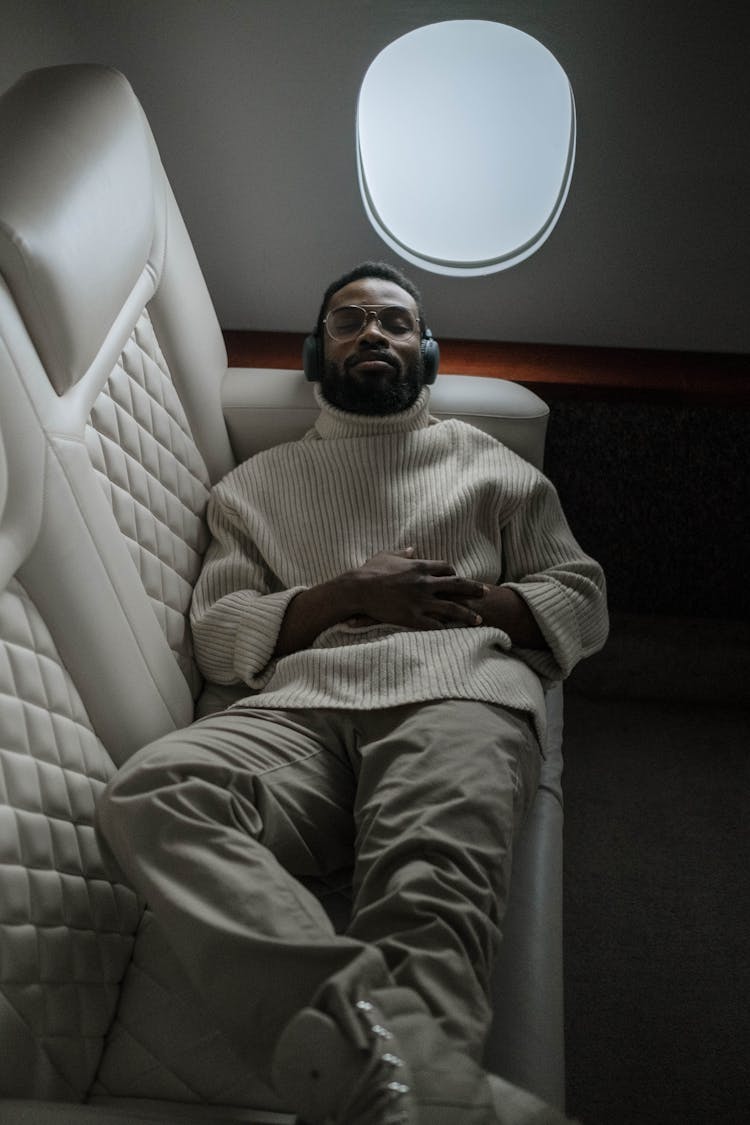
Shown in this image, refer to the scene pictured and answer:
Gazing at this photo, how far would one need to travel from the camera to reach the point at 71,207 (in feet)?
3.82

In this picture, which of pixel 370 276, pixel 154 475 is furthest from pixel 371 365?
pixel 154 475

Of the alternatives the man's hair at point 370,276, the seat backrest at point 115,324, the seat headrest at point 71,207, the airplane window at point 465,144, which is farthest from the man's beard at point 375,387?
the airplane window at point 465,144

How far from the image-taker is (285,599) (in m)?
1.47

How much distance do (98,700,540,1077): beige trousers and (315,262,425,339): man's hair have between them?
0.74 m

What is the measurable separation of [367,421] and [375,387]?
56 millimetres

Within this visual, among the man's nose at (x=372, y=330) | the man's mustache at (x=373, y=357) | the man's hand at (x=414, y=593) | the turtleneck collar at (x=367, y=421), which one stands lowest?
the man's hand at (x=414, y=593)

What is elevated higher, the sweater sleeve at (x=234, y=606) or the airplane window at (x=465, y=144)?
the airplane window at (x=465, y=144)

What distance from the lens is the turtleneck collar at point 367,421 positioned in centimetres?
162

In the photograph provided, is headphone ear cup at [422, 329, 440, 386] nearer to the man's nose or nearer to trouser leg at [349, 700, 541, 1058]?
the man's nose

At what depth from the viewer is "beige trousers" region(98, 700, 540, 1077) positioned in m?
0.98

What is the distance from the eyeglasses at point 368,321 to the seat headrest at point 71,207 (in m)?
0.37

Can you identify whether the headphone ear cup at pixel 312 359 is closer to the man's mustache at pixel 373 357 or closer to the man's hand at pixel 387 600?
the man's mustache at pixel 373 357

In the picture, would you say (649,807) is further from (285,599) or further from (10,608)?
(10,608)

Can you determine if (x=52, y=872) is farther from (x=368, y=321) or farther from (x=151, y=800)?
(x=368, y=321)
